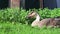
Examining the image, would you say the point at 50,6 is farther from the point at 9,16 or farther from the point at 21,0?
the point at 9,16

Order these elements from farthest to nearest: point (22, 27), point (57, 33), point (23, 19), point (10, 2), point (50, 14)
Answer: point (10, 2)
point (50, 14)
point (23, 19)
point (22, 27)
point (57, 33)

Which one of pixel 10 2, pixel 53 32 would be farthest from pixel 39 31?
pixel 10 2

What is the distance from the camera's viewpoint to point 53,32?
27.1 ft

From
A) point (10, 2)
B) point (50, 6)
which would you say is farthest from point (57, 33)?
point (50, 6)

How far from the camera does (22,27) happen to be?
8945 mm

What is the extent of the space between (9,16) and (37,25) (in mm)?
1512

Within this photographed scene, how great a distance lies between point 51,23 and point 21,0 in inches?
204

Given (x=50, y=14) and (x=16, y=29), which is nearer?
(x=16, y=29)

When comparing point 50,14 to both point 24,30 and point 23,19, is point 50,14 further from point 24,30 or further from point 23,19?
point 24,30

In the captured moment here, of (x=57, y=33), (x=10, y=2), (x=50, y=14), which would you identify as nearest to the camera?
(x=57, y=33)

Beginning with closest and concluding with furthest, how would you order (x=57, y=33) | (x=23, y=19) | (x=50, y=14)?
(x=57, y=33) → (x=23, y=19) → (x=50, y=14)

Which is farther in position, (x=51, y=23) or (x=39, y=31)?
(x=51, y=23)

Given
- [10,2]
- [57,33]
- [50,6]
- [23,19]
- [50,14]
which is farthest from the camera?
[50,6]

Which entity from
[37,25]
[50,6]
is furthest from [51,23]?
[50,6]
